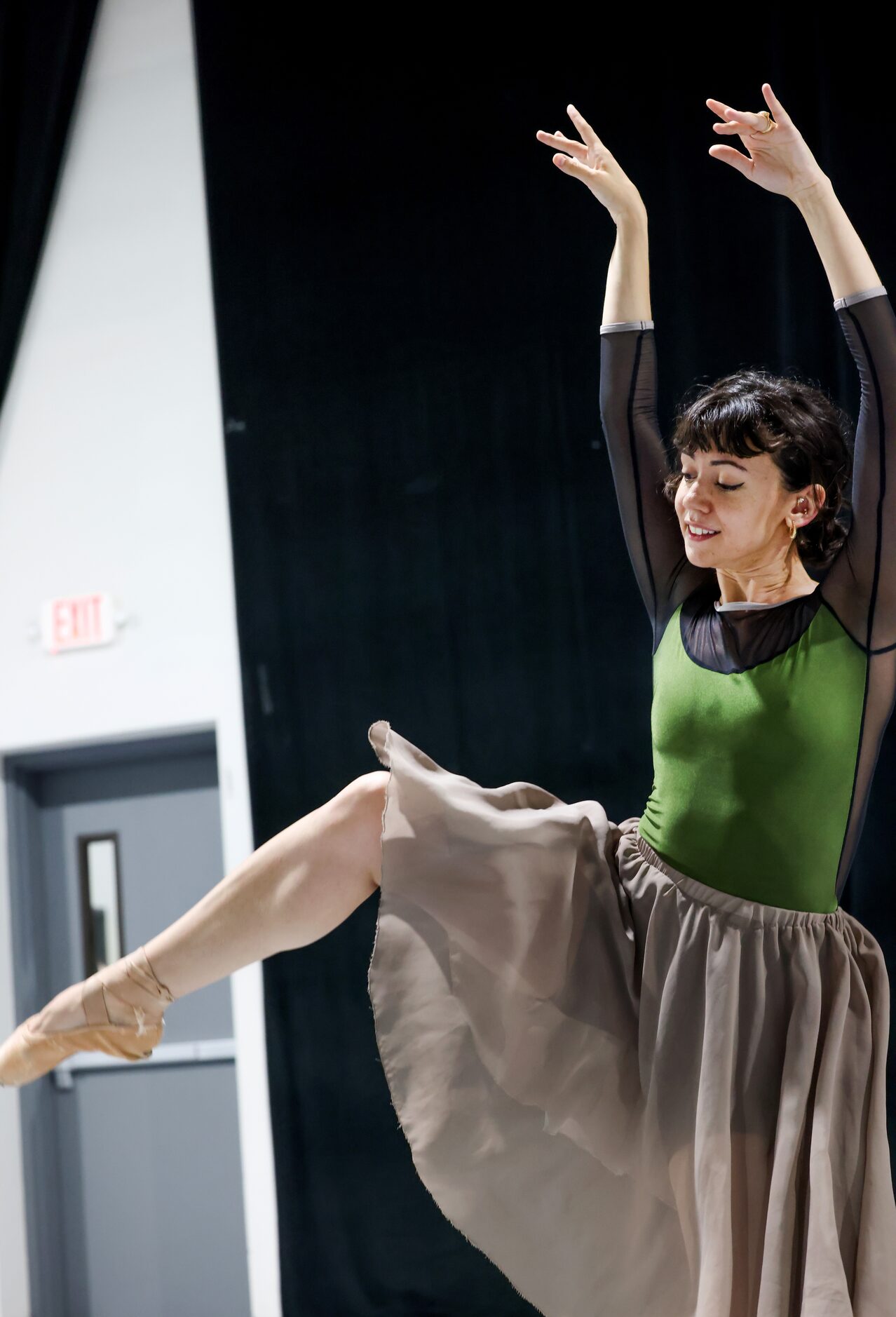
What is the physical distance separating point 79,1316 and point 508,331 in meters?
3.07

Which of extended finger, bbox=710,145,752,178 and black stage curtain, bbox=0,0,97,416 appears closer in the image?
extended finger, bbox=710,145,752,178

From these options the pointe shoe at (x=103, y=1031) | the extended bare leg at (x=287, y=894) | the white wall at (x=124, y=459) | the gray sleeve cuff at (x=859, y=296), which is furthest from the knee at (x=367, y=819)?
the white wall at (x=124, y=459)

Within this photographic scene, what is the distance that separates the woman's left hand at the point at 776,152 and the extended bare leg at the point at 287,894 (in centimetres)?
90

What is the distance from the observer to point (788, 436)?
5.58 ft

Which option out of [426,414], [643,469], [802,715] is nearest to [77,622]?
[426,414]

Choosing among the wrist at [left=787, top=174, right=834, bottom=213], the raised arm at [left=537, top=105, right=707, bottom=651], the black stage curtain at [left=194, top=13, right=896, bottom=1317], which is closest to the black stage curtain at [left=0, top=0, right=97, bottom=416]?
the black stage curtain at [left=194, top=13, right=896, bottom=1317]

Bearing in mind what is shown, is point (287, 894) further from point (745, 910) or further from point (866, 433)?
point (866, 433)

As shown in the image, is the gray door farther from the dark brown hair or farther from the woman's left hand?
the woman's left hand

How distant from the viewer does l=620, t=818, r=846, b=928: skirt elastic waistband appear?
1.62 metres

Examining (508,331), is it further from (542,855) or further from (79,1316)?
(79,1316)

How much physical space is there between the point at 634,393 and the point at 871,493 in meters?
0.39

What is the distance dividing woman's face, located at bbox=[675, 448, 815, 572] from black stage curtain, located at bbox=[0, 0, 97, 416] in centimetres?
270

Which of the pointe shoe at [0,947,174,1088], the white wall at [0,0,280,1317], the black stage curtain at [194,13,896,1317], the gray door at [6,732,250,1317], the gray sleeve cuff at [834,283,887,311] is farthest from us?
the gray door at [6,732,250,1317]

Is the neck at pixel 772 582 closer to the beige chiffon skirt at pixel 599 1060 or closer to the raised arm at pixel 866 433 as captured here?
the raised arm at pixel 866 433
